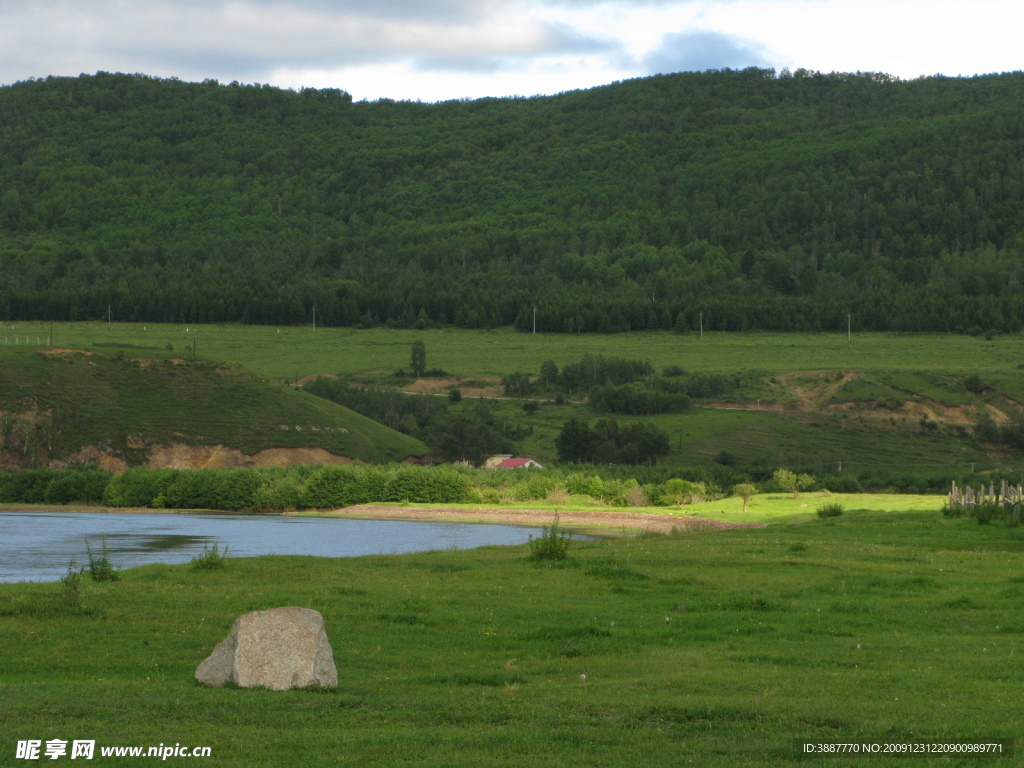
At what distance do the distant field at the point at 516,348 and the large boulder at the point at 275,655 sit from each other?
122286 millimetres

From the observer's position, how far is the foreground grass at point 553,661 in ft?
31.6

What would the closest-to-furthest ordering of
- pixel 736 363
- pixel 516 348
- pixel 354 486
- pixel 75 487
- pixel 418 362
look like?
pixel 354 486 → pixel 75 487 → pixel 736 363 → pixel 418 362 → pixel 516 348

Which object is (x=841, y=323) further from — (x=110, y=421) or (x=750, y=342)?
(x=110, y=421)

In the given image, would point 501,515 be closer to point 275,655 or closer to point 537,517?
point 537,517

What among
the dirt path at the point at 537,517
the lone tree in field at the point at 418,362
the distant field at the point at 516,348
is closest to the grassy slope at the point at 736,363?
the distant field at the point at 516,348

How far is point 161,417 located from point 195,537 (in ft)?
159

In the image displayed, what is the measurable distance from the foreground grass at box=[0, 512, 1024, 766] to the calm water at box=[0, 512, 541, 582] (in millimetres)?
13189

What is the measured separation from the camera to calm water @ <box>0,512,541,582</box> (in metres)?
37.2

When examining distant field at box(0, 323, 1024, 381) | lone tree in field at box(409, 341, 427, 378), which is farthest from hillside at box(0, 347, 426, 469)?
lone tree in field at box(409, 341, 427, 378)

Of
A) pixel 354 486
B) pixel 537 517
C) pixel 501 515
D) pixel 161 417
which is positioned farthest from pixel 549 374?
pixel 537 517

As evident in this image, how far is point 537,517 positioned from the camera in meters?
66.8

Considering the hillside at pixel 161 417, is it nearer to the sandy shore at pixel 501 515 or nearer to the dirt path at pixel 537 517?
the sandy shore at pixel 501 515

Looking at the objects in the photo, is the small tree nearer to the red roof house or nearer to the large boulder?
the red roof house

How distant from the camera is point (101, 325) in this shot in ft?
555
